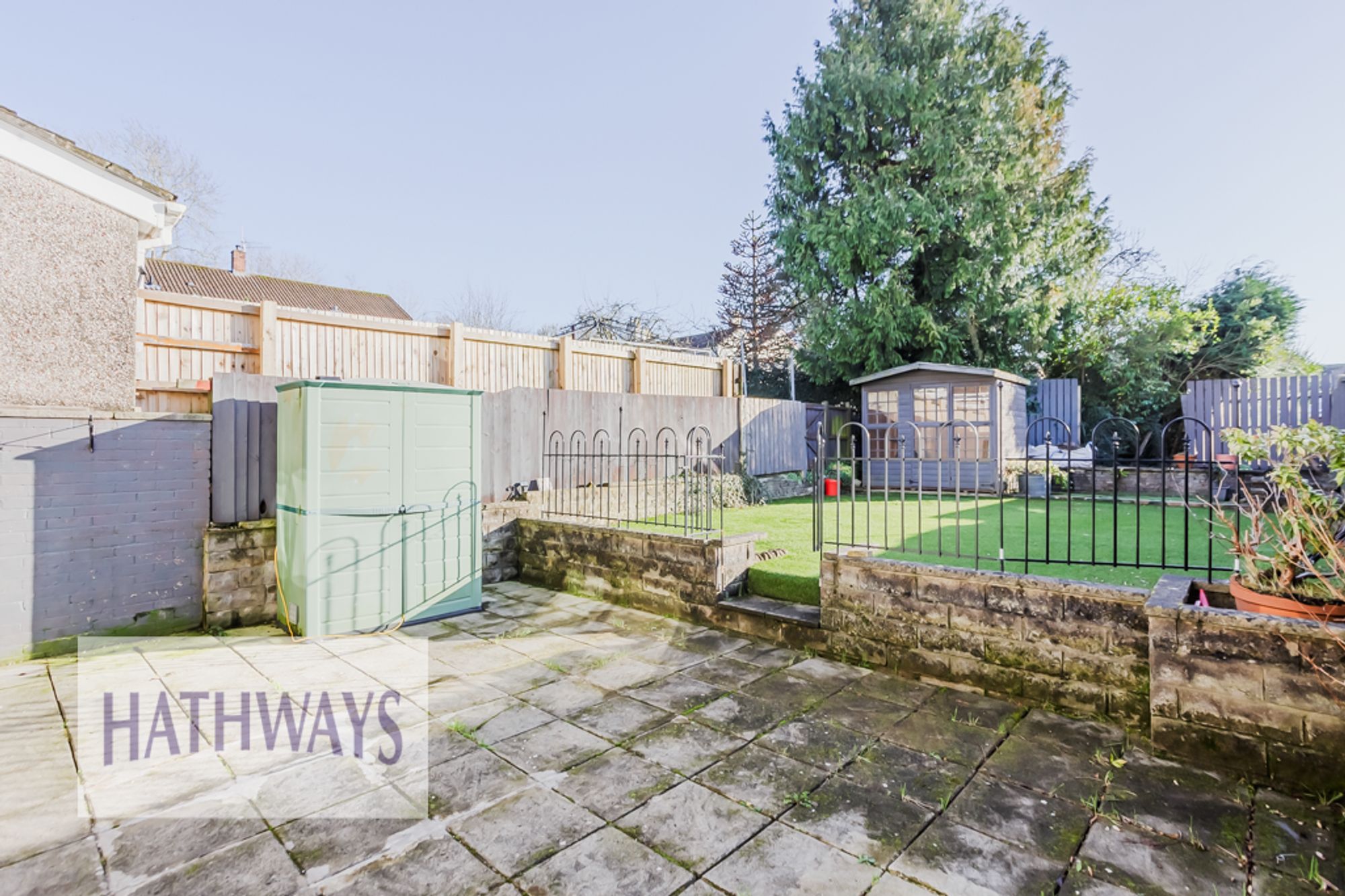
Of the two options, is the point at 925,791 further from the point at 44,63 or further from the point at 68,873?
the point at 44,63

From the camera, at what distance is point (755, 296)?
20.6 meters

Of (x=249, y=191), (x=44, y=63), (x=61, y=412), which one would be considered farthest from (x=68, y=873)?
(x=249, y=191)

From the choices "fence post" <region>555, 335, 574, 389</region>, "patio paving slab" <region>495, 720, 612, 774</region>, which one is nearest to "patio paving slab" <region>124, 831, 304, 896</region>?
"patio paving slab" <region>495, 720, 612, 774</region>

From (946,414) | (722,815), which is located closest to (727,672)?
(722,815)

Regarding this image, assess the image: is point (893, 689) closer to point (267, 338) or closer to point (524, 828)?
point (524, 828)

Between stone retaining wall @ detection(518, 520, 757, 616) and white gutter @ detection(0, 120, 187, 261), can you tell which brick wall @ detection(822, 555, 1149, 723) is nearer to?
stone retaining wall @ detection(518, 520, 757, 616)

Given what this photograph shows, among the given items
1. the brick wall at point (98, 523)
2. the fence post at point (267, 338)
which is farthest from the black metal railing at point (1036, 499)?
the fence post at point (267, 338)

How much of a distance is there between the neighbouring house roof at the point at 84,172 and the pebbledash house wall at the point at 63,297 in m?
0.06

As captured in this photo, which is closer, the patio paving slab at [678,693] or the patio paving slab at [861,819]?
the patio paving slab at [861,819]

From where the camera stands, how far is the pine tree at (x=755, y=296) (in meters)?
20.2

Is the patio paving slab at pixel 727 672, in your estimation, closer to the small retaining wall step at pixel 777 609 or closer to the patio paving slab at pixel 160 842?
the small retaining wall step at pixel 777 609

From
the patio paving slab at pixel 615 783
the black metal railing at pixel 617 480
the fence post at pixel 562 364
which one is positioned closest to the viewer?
the patio paving slab at pixel 615 783

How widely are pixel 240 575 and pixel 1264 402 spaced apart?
13.4m

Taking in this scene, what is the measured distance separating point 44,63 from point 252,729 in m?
10.8
